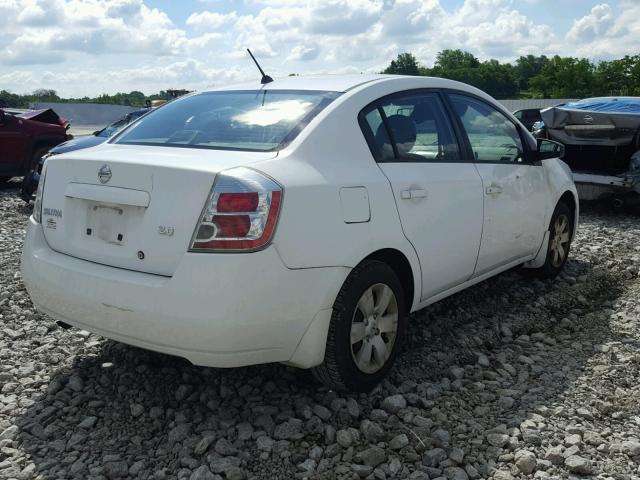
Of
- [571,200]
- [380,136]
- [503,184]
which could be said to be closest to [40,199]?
[380,136]

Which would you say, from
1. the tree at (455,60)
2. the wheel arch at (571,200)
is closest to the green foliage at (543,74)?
the tree at (455,60)

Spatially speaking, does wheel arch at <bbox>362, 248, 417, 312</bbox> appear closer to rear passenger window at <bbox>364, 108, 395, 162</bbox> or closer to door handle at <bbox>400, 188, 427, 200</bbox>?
door handle at <bbox>400, 188, 427, 200</bbox>

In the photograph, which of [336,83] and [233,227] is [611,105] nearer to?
[336,83]

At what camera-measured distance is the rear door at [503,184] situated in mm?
4531

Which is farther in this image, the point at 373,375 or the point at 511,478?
the point at 373,375

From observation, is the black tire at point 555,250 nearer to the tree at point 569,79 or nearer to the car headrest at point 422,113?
the car headrest at point 422,113

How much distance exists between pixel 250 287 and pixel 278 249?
21 cm

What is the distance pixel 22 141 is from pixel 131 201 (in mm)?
10074

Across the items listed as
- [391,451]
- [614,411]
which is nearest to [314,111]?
[391,451]

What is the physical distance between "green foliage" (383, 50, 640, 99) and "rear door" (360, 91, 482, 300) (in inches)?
1088

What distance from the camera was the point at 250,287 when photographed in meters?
2.94

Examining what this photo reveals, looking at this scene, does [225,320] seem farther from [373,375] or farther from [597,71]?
[597,71]

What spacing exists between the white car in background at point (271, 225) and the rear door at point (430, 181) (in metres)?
0.01

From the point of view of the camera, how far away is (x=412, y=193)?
3.76 m
